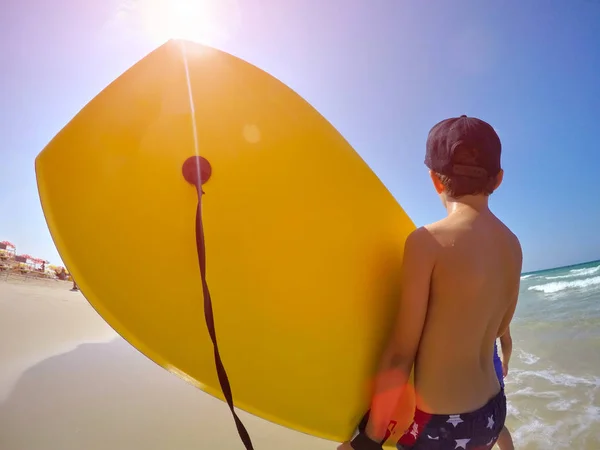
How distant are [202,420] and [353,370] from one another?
181 cm

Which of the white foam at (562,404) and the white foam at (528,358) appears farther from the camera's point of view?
the white foam at (528,358)

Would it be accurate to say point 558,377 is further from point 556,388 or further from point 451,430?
point 451,430

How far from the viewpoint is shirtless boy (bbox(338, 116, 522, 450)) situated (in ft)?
3.18

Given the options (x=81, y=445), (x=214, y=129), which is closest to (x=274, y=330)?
(x=214, y=129)

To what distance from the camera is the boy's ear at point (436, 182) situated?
1.14 m

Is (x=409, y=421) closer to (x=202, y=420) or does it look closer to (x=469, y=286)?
(x=469, y=286)

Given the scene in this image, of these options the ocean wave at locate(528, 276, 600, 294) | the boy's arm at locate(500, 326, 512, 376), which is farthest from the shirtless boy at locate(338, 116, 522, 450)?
the ocean wave at locate(528, 276, 600, 294)

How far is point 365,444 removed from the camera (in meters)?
1.03

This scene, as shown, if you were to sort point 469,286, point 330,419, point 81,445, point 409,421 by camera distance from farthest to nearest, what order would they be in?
point 81,445 < point 330,419 < point 409,421 < point 469,286

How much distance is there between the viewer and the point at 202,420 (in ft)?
8.07

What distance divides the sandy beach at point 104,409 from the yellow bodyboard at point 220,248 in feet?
4.51

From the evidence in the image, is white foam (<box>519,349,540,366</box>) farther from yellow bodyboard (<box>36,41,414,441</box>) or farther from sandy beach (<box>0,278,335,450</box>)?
yellow bodyboard (<box>36,41,414,441</box>)

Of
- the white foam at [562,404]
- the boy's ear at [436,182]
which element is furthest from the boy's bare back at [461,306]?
the white foam at [562,404]

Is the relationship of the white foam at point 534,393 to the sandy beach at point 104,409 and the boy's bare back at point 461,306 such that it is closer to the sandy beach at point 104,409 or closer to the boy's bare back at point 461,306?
the sandy beach at point 104,409
